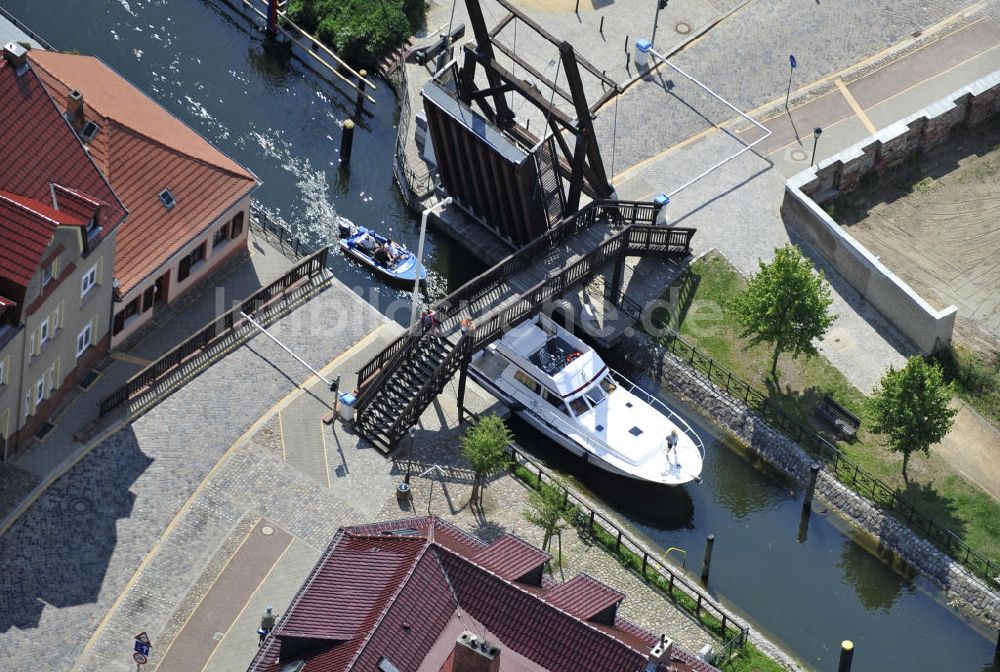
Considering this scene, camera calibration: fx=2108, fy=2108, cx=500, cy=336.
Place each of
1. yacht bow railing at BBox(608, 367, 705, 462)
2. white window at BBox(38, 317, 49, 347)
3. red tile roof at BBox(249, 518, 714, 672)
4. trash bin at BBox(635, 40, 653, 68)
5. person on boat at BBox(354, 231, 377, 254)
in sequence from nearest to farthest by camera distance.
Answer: red tile roof at BBox(249, 518, 714, 672) → white window at BBox(38, 317, 49, 347) → yacht bow railing at BBox(608, 367, 705, 462) → person on boat at BBox(354, 231, 377, 254) → trash bin at BBox(635, 40, 653, 68)

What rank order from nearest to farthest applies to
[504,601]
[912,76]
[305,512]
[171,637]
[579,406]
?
[504,601] → [171,637] → [305,512] → [579,406] → [912,76]

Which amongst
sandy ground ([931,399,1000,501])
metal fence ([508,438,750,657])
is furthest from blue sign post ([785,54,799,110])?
metal fence ([508,438,750,657])

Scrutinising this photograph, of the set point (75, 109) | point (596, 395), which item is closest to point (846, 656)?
point (596, 395)

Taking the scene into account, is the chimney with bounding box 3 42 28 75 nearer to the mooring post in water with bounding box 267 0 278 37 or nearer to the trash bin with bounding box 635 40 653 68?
the mooring post in water with bounding box 267 0 278 37

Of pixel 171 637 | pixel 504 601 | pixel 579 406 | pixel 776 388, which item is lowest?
pixel 171 637

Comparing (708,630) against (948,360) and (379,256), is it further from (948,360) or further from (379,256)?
(379,256)

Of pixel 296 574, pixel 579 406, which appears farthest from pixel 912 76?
pixel 296 574
